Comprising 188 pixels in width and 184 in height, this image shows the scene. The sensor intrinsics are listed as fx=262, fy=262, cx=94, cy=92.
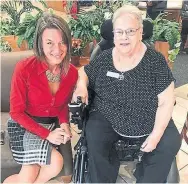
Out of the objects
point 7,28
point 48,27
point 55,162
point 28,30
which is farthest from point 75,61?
point 55,162

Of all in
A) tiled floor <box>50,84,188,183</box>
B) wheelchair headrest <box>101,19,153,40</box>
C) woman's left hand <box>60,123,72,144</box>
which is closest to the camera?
woman's left hand <box>60,123,72,144</box>

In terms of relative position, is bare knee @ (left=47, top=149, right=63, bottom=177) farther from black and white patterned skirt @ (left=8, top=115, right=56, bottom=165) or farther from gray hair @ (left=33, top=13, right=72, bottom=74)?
gray hair @ (left=33, top=13, right=72, bottom=74)

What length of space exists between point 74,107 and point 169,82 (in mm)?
586

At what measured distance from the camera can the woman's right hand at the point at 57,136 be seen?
1.58 m

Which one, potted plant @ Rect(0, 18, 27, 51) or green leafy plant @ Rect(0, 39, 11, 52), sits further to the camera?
potted plant @ Rect(0, 18, 27, 51)

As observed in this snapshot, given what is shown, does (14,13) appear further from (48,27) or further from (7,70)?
(48,27)

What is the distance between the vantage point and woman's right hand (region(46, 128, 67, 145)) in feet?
5.20

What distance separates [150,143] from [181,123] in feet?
4.01

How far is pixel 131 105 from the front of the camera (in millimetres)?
1608

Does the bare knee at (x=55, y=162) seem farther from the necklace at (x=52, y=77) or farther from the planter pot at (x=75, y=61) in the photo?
the planter pot at (x=75, y=61)

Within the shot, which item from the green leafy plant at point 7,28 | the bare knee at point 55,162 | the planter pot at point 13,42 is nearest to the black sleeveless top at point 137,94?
the bare knee at point 55,162

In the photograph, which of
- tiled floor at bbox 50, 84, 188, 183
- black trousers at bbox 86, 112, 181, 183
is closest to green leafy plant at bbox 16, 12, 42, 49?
tiled floor at bbox 50, 84, 188, 183

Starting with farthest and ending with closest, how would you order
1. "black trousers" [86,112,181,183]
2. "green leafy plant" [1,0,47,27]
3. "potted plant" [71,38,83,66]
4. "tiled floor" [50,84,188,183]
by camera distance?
"green leafy plant" [1,0,47,27] → "potted plant" [71,38,83,66] → "tiled floor" [50,84,188,183] → "black trousers" [86,112,181,183]

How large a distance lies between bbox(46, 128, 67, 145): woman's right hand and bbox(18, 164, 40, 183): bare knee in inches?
7.1
